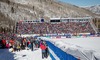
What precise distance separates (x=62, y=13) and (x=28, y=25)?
209 feet

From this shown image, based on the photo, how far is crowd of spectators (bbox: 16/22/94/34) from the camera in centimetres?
6712

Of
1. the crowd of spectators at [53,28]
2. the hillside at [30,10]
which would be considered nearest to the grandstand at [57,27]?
the crowd of spectators at [53,28]

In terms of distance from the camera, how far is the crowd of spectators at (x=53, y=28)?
67125 mm

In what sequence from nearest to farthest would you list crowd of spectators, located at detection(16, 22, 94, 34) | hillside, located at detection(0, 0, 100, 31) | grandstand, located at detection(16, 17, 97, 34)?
crowd of spectators, located at detection(16, 22, 94, 34)
grandstand, located at detection(16, 17, 97, 34)
hillside, located at detection(0, 0, 100, 31)

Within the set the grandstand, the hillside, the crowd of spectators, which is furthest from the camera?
the hillside

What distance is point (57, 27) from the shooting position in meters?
71.1

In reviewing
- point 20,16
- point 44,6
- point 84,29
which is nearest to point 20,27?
point 84,29

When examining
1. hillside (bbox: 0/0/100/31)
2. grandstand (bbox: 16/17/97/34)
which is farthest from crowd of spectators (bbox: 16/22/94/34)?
hillside (bbox: 0/0/100/31)

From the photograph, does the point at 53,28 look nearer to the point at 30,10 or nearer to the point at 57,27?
the point at 57,27

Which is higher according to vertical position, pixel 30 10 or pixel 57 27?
pixel 30 10

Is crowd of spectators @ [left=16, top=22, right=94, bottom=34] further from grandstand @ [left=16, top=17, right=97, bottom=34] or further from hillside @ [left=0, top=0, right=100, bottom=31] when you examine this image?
hillside @ [left=0, top=0, right=100, bottom=31]

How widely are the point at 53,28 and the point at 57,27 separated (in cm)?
169

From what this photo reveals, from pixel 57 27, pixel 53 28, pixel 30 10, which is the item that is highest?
pixel 30 10

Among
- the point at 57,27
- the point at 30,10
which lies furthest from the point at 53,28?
the point at 30,10
